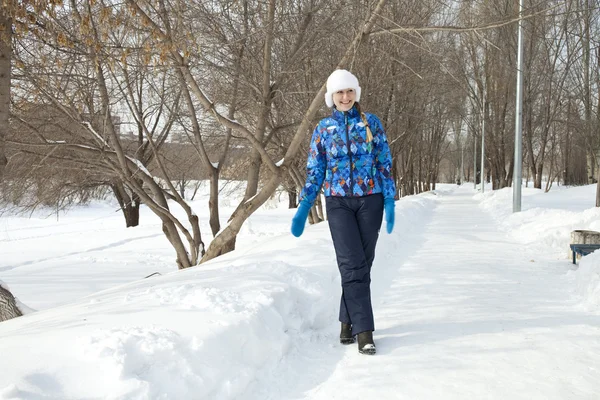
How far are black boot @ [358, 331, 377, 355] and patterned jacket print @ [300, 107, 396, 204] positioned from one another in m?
0.98

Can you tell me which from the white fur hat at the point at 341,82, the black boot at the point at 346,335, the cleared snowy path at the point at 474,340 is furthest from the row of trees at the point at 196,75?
the black boot at the point at 346,335

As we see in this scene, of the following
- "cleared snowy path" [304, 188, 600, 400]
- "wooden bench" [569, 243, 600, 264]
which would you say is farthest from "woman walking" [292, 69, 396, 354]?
"wooden bench" [569, 243, 600, 264]

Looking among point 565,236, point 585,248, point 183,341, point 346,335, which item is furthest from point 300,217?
point 565,236

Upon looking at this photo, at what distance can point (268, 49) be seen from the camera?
8242 millimetres

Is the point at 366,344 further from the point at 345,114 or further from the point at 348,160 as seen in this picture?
the point at 345,114

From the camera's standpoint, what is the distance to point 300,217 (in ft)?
11.7

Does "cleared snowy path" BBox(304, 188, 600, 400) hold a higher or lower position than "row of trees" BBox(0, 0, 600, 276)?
lower

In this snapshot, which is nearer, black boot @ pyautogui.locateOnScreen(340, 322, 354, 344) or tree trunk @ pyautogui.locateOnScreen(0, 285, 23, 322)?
black boot @ pyautogui.locateOnScreen(340, 322, 354, 344)

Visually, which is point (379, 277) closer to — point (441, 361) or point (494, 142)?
point (441, 361)

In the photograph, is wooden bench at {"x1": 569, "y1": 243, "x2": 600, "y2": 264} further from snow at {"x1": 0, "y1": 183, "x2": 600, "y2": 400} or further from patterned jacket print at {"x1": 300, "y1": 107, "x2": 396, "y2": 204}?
patterned jacket print at {"x1": 300, "y1": 107, "x2": 396, "y2": 204}

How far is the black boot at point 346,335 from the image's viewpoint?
138 inches

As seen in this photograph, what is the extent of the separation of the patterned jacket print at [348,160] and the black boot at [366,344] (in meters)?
Answer: 0.98

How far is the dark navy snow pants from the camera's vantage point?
338 centimetres

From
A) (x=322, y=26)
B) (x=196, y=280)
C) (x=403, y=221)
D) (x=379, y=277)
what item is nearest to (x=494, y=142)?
(x=403, y=221)
